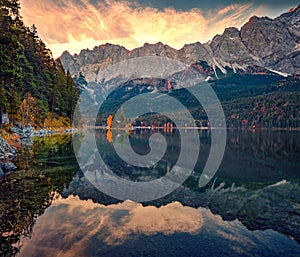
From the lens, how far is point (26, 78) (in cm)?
6166

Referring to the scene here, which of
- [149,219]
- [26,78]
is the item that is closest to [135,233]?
[149,219]

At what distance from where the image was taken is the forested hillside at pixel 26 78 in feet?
119

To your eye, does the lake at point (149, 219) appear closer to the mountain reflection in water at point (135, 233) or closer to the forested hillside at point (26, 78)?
the mountain reflection in water at point (135, 233)

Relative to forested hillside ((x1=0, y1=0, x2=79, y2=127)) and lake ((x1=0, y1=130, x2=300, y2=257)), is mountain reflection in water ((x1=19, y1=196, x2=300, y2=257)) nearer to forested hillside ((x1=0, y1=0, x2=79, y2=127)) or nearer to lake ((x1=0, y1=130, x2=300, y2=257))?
lake ((x1=0, y1=130, x2=300, y2=257))

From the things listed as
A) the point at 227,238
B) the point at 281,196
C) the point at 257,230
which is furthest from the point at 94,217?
the point at 281,196

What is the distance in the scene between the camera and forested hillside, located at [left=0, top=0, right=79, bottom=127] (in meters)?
36.2

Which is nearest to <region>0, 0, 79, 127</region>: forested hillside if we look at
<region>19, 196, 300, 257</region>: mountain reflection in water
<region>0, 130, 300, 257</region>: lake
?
<region>0, 130, 300, 257</region>: lake

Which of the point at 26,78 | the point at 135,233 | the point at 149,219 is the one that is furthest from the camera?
the point at 26,78

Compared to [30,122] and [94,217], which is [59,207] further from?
[30,122]

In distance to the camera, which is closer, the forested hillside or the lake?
the lake

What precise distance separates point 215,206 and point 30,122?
64.5 meters

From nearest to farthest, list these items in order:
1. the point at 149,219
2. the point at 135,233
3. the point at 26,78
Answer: the point at 135,233
the point at 149,219
the point at 26,78

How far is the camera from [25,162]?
26312 millimetres

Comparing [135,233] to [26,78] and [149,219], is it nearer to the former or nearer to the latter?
[149,219]
